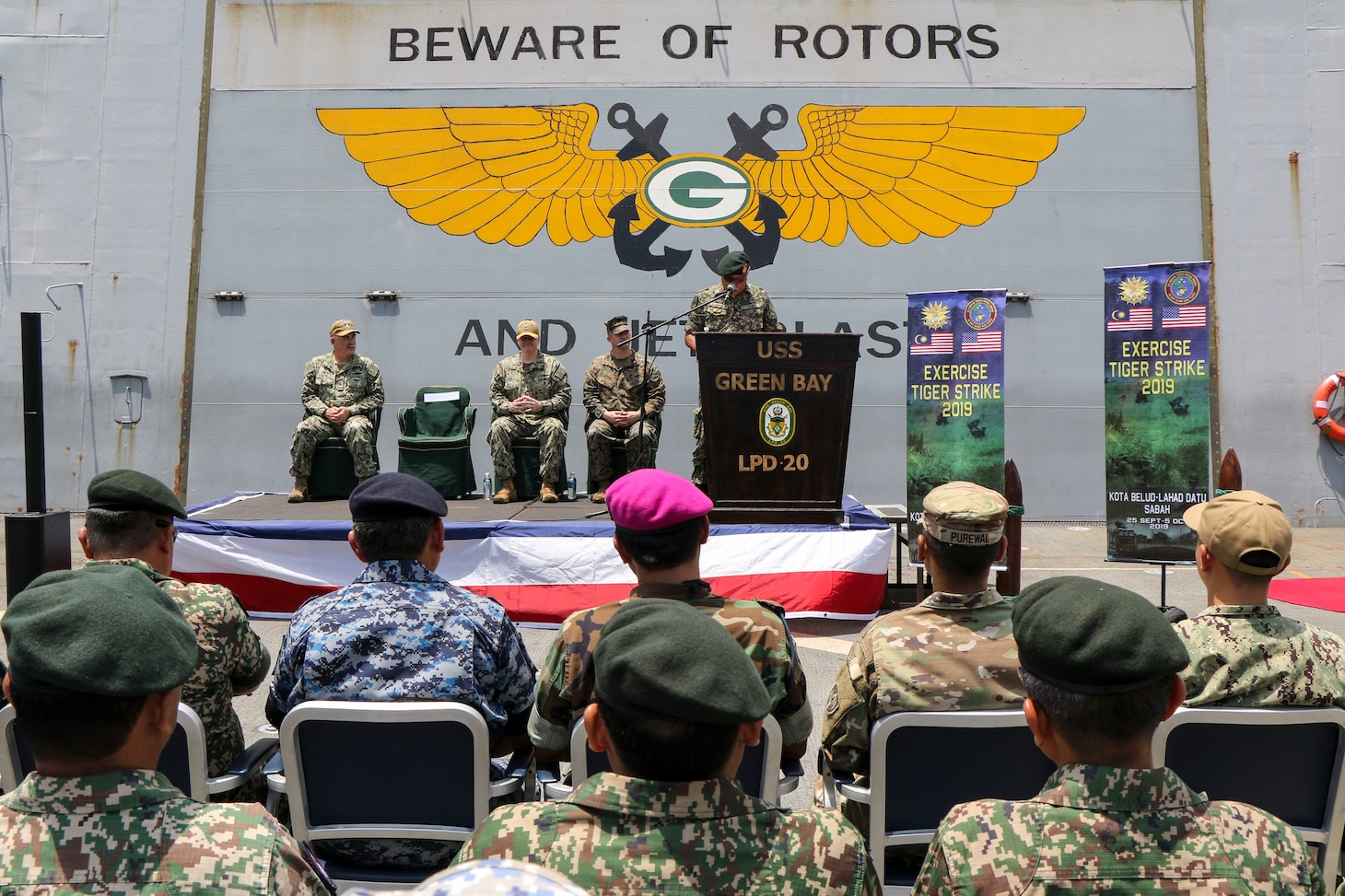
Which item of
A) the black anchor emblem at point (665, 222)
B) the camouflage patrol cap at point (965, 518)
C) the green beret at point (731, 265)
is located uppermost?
the black anchor emblem at point (665, 222)

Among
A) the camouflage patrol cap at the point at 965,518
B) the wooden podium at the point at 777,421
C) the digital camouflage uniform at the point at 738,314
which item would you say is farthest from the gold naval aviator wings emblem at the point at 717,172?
the camouflage patrol cap at the point at 965,518

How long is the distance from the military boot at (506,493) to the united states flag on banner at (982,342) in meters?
3.22

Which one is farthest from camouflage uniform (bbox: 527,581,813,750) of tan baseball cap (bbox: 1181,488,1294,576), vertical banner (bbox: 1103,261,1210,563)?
vertical banner (bbox: 1103,261,1210,563)

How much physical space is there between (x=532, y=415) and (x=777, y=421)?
2.50 meters

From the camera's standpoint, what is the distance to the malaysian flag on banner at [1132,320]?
5.54m

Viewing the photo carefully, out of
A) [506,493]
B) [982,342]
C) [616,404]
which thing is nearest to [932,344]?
[982,342]

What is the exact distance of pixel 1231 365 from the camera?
9.80 m

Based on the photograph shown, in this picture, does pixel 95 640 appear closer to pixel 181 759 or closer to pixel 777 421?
pixel 181 759

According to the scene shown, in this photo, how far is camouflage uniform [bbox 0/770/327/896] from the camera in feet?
4.08

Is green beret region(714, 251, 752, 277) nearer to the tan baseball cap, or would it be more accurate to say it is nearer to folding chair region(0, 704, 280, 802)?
the tan baseball cap

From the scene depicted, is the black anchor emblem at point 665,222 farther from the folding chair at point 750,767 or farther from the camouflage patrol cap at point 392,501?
the folding chair at point 750,767

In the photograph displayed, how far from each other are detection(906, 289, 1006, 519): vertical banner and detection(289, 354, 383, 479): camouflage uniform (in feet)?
12.1

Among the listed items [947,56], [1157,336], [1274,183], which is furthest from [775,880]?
[1274,183]

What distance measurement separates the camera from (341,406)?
7586 millimetres
